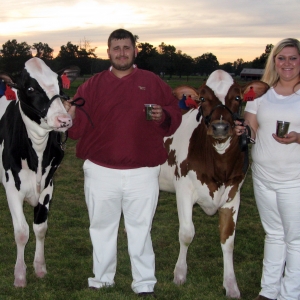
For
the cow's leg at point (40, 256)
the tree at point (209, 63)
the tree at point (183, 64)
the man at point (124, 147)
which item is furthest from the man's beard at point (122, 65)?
the tree at point (183, 64)

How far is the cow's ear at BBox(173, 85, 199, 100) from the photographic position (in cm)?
442

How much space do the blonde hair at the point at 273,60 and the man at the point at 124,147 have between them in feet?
2.90

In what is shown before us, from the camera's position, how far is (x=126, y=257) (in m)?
5.56

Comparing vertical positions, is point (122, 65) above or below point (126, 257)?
above

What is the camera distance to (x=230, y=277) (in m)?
4.63

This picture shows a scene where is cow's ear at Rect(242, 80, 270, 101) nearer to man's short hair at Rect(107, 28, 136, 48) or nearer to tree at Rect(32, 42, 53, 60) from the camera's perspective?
man's short hair at Rect(107, 28, 136, 48)

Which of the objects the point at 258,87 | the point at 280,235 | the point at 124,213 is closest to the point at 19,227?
the point at 124,213

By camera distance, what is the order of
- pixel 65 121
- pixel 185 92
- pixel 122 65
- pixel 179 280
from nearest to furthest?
pixel 65 121 → pixel 122 65 → pixel 185 92 → pixel 179 280

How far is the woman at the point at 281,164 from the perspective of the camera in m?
3.88

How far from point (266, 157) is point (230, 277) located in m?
1.40

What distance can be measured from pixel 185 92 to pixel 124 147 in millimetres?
873

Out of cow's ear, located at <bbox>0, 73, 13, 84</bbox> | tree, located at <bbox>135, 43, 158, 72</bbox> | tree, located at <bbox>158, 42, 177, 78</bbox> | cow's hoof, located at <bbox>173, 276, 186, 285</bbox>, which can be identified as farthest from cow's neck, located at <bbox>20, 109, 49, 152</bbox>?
tree, located at <bbox>158, 42, 177, 78</bbox>

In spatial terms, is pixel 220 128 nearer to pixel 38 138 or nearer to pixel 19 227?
pixel 38 138

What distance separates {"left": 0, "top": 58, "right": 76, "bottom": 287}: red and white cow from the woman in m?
1.70
